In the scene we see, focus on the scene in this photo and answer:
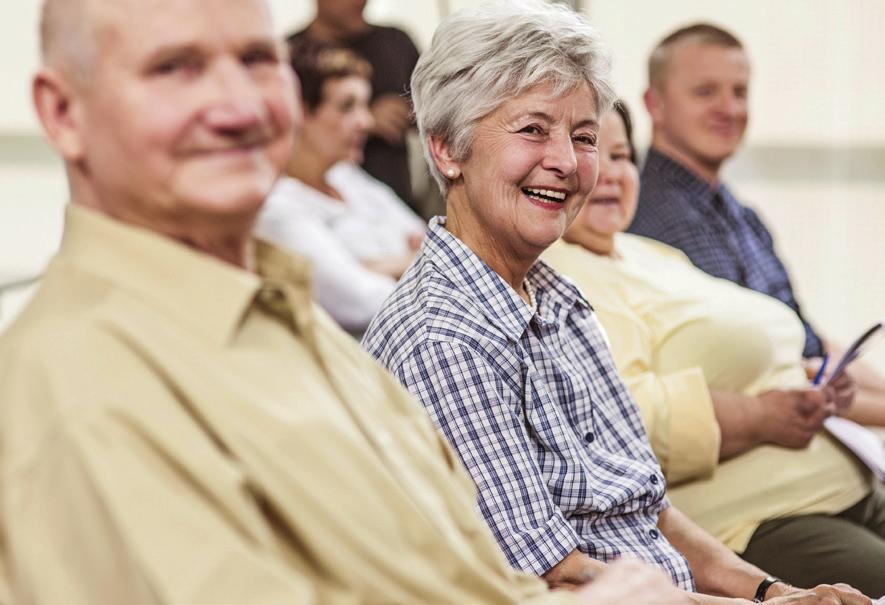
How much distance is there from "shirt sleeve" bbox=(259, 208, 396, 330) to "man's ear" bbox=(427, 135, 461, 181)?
143 cm

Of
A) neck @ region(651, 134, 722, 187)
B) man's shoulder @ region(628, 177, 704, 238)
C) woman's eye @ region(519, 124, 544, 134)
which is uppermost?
woman's eye @ region(519, 124, 544, 134)

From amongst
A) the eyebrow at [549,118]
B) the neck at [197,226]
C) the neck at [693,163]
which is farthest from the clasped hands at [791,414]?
the neck at [197,226]

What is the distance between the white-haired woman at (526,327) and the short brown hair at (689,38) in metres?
1.20

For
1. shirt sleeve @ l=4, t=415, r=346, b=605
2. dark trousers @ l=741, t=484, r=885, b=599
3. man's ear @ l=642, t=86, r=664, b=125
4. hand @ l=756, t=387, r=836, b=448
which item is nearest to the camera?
shirt sleeve @ l=4, t=415, r=346, b=605

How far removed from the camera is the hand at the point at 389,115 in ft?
12.8

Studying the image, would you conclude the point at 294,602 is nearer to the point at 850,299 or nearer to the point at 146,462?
the point at 146,462

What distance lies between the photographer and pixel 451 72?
5.13 feet

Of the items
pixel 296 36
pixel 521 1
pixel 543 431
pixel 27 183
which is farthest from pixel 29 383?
pixel 27 183

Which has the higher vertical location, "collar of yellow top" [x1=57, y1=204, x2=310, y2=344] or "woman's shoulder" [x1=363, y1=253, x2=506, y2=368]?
"collar of yellow top" [x1=57, y1=204, x2=310, y2=344]

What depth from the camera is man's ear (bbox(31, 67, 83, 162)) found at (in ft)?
3.08

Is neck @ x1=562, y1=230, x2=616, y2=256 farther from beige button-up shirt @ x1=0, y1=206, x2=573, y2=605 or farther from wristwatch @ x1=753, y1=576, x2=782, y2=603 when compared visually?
beige button-up shirt @ x1=0, y1=206, x2=573, y2=605

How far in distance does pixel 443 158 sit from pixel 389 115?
2.34 m

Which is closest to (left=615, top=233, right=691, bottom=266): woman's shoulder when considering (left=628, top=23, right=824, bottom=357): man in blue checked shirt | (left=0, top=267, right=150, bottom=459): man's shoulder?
(left=628, top=23, right=824, bottom=357): man in blue checked shirt

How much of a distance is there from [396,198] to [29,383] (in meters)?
3.13
